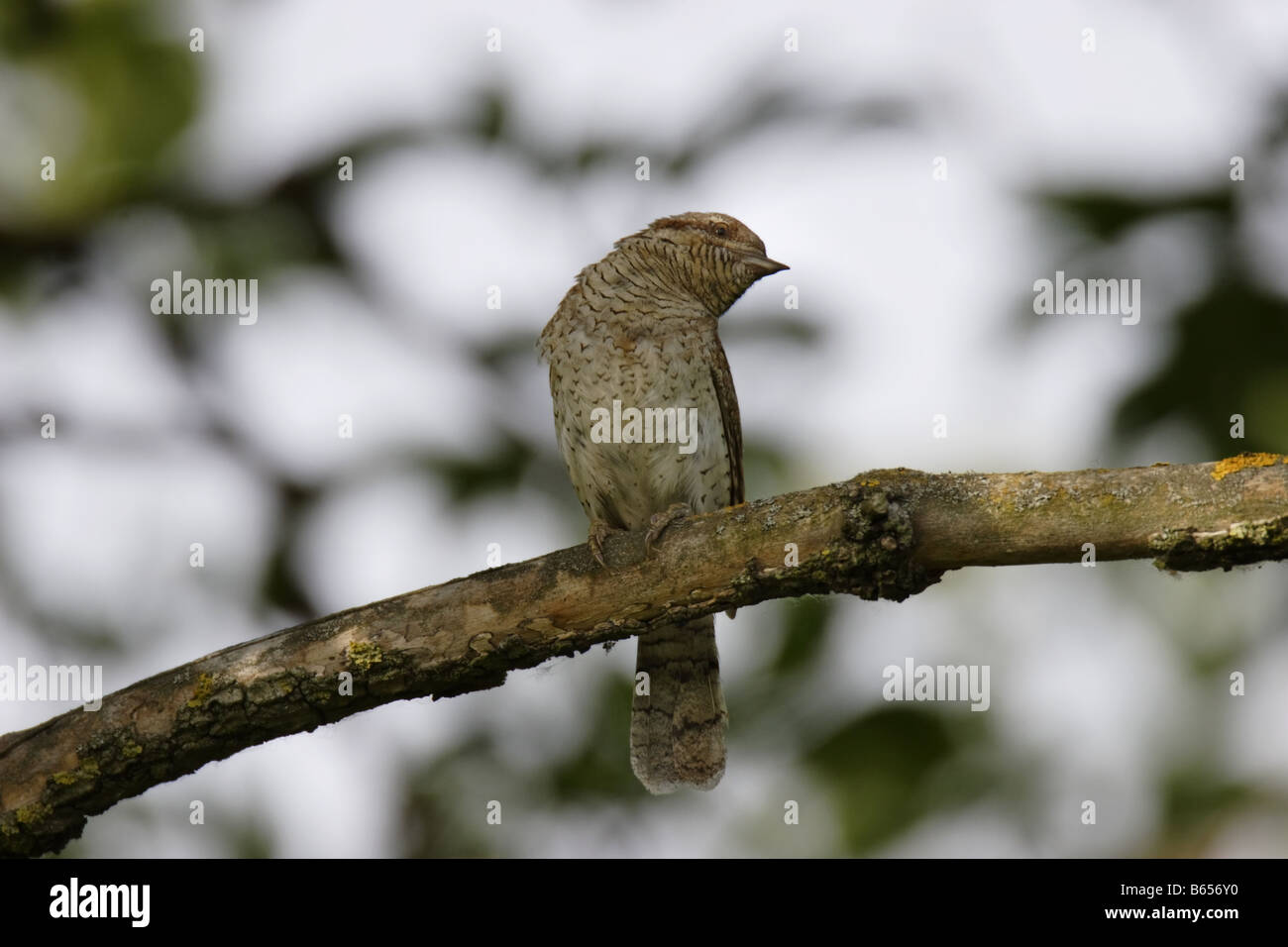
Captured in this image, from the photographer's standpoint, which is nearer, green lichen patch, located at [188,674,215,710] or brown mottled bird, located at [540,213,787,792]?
green lichen patch, located at [188,674,215,710]

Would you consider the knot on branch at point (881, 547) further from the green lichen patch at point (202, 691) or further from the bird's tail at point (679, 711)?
the bird's tail at point (679, 711)

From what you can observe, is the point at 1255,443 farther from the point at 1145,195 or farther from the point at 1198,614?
the point at 1198,614

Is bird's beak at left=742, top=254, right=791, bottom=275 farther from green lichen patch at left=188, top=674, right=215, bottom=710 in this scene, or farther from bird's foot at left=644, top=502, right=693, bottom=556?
green lichen patch at left=188, top=674, right=215, bottom=710

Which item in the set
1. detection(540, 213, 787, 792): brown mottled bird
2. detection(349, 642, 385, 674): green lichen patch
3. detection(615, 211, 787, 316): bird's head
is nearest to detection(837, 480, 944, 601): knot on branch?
detection(349, 642, 385, 674): green lichen patch

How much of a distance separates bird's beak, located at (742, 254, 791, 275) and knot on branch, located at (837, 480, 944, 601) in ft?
8.03

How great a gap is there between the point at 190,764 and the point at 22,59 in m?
3.72

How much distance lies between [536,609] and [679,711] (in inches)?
84.4

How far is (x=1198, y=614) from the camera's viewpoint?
18.5ft

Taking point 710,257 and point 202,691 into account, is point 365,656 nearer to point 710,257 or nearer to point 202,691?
point 202,691

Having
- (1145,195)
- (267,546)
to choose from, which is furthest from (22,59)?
(1145,195)

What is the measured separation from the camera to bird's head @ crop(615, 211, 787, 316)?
19.3 ft

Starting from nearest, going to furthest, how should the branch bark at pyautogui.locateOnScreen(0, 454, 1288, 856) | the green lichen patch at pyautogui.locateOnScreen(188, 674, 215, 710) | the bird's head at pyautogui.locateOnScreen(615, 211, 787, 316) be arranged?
the branch bark at pyautogui.locateOnScreen(0, 454, 1288, 856) → the green lichen patch at pyautogui.locateOnScreen(188, 674, 215, 710) → the bird's head at pyautogui.locateOnScreen(615, 211, 787, 316)

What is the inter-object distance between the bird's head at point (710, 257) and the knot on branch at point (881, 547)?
2.55 meters

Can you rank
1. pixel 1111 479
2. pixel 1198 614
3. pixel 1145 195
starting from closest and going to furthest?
pixel 1111 479
pixel 1145 195
pixel 1198 614
